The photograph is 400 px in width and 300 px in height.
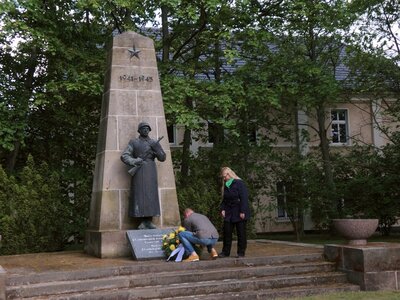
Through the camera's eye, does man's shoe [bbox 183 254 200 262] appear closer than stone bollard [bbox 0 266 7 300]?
No

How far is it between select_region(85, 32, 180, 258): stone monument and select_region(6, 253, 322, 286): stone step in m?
1.68

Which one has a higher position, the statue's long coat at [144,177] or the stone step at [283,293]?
the statue's long coat at [144,177]

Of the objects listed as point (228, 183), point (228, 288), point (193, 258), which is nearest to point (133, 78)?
point (228, 183)

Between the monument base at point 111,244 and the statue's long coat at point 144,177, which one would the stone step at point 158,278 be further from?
the statue's long coat at point 144,177

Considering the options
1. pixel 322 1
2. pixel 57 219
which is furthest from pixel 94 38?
pixel 322 1

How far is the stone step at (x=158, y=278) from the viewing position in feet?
23.6

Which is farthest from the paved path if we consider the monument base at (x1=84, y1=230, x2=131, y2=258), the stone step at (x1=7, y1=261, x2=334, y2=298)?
the stone step at (x1=7, y1=261, x2=334, y2=298)

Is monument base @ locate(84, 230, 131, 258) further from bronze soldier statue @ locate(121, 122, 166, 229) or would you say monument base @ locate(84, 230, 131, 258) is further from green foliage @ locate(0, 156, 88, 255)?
green foliage @ locate(0, 156, 88, 255)

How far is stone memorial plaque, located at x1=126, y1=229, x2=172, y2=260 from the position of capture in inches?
356

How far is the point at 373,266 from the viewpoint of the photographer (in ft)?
26.9

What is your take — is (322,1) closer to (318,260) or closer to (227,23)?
(227,23)

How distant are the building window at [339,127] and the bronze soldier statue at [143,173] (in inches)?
763

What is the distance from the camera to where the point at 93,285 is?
7.44 meters

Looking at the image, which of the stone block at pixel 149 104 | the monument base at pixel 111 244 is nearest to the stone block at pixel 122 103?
the stone block at pixel 149 104
